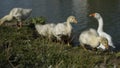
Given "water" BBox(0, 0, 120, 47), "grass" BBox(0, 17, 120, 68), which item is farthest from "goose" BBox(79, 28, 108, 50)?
"water" BBox(0, 0, 120, 47)

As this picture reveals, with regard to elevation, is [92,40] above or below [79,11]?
above

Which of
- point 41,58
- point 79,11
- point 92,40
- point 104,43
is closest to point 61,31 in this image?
point 92,40

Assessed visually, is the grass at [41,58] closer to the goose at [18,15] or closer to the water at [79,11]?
the goose at [18,15]

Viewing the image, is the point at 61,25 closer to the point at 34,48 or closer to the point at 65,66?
the point at 34,48

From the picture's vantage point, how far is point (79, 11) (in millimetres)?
21391

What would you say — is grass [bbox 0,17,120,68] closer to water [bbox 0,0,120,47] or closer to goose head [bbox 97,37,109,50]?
goose head [bbox 97,37,109,50]

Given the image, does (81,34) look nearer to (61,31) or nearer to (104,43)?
(61,31)

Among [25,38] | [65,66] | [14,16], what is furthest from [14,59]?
[14,16]

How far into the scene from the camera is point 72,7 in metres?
23.1

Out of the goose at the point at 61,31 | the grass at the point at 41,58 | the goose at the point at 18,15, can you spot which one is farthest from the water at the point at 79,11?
the grass at the point at 41,58

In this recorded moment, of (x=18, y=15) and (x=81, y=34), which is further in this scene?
(x=18, y=15)

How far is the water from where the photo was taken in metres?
15.6

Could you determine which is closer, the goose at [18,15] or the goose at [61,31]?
the goose at [61,31]

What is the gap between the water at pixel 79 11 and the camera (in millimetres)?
15556
